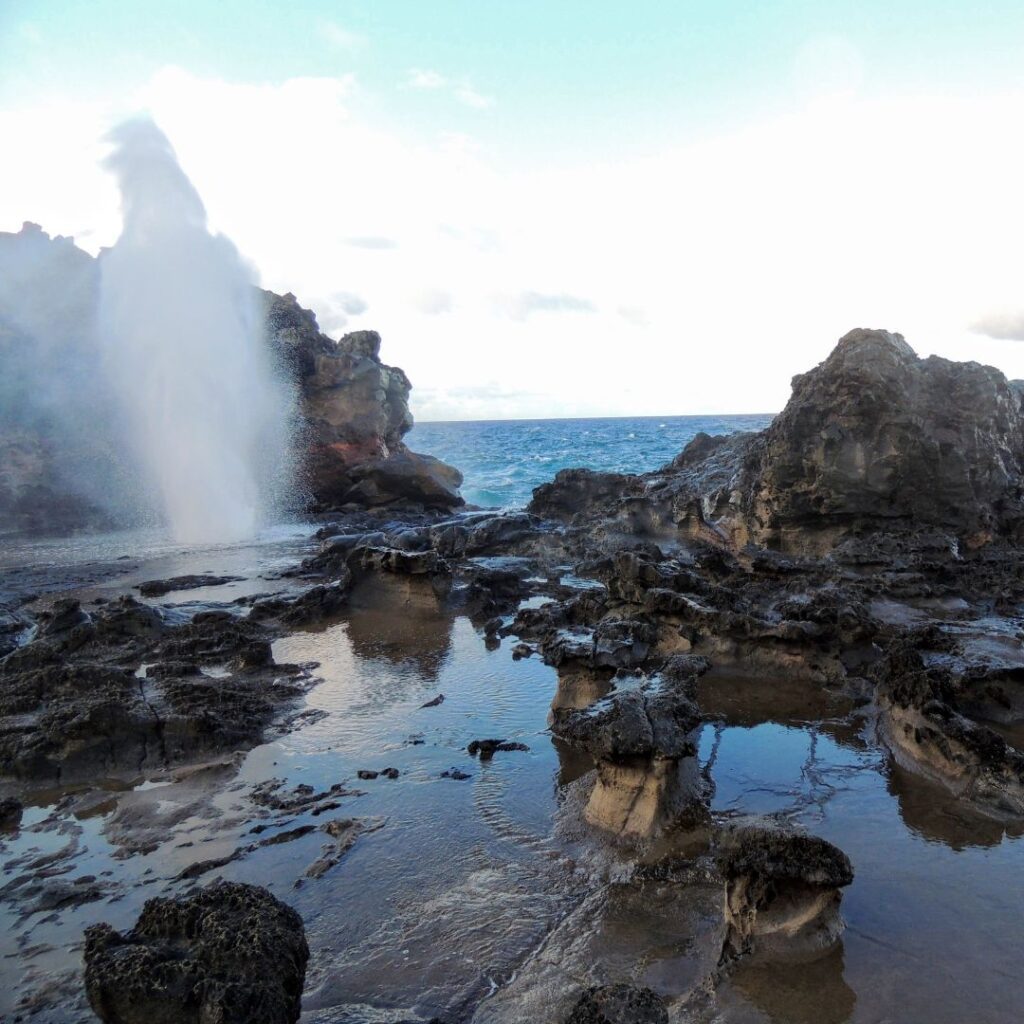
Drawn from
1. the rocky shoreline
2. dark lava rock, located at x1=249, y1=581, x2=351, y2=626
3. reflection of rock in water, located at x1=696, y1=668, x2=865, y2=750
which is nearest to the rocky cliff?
the rocky shoreline

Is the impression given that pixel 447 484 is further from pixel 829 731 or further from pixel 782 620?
pixel 829 731

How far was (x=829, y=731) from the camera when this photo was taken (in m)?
6.22

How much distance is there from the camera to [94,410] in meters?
25.5

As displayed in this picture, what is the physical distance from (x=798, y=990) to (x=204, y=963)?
7.96 ft

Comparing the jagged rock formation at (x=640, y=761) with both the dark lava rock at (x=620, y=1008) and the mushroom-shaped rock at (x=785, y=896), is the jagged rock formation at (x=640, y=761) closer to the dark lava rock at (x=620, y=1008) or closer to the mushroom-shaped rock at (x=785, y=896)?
the mushroom-shaped rock at (x=785, y=896)

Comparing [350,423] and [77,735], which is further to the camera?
[350,423]

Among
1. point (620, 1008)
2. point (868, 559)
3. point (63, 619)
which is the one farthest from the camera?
point (868, 559)

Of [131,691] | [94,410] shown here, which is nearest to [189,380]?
[94,410]

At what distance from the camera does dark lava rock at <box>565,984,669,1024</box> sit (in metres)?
2.54

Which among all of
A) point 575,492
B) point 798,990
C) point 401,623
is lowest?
point 401,623

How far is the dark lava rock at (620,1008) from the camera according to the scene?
2541 millimetres

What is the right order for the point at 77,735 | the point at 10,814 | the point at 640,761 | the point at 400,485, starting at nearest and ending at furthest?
1. the point at 640,761
2. the point at 10,814
3. the point at 77,735
4. the point at 400,485

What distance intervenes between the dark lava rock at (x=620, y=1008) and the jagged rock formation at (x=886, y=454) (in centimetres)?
1043

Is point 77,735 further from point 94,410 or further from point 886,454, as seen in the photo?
point 94,410
